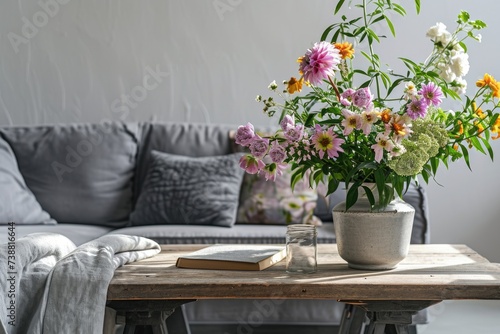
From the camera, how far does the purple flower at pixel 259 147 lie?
150cm

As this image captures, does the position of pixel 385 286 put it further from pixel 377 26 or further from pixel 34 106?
pixel 34 106

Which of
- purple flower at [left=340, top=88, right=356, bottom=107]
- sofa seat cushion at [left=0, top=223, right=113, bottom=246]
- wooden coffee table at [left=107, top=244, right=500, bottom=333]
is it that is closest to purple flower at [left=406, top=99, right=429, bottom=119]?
purple flower at [left=340, top=88, right=356, bottom=107]

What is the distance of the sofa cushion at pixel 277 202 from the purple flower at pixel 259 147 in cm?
135

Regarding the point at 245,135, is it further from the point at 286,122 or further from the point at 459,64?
the point at 459,64

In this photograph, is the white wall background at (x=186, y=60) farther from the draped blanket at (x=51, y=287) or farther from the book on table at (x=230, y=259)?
the draped blanket at (x=51, y=287)

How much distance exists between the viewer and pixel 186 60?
11.7 feet

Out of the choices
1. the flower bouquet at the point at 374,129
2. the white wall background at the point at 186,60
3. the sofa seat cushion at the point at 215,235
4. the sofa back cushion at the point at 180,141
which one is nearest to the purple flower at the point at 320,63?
the flower bouquet at the point at 374,129

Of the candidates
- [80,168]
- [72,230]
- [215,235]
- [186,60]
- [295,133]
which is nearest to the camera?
[295,133]

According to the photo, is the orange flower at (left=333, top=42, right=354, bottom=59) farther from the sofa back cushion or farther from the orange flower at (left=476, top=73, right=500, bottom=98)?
the sofa back cushion

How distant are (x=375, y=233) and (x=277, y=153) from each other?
0.28m

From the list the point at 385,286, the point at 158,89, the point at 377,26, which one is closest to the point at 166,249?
the point at 385,286

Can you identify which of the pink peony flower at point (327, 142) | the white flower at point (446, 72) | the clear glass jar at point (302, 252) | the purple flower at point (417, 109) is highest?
the white flower at point (446, 72)

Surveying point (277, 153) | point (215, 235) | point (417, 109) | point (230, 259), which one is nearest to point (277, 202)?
point (215, 235)

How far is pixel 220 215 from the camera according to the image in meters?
2.86
